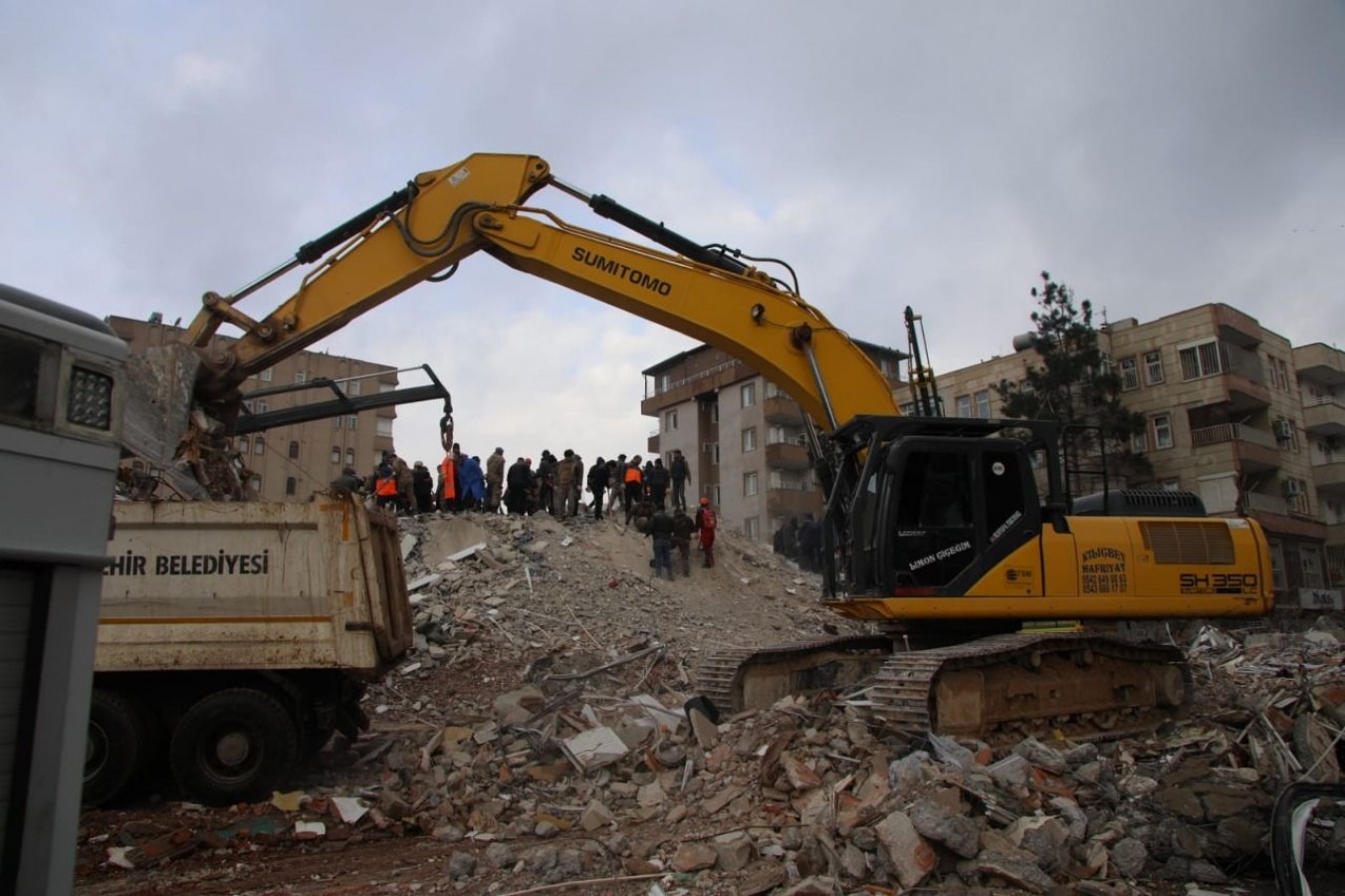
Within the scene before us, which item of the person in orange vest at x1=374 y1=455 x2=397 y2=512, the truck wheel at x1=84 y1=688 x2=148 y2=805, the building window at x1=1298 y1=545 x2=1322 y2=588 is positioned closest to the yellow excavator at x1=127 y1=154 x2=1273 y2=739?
the truck wheel at x1=84 y1=688 x2=148 y2=805

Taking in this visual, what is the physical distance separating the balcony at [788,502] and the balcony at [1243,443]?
1739 centimetres

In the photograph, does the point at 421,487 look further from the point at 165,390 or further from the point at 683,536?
the point at 165,390

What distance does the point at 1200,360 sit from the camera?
117 feet

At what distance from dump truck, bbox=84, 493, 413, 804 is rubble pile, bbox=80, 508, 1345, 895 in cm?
44

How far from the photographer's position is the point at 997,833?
537cm

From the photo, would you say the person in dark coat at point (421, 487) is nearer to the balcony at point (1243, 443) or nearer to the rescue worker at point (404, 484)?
the rescue worker at point (404, 484)

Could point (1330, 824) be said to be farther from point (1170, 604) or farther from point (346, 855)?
point (346, 855)

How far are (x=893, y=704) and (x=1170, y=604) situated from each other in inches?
119

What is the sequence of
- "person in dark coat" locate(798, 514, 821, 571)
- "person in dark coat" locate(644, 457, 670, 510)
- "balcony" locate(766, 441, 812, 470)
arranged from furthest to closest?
"balcony" locate(766, 441, 812, 470) < "person in dark coat" locate(798, 514, 821, 571) < "person in dark coat" locate(644, 457, 670, 510)

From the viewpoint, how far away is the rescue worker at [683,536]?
1797cm

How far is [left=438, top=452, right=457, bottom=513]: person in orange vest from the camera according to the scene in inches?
730

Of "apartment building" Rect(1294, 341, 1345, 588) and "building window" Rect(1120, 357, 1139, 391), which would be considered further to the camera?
"apartment building" Rect(1294, 341, 1345, 588)

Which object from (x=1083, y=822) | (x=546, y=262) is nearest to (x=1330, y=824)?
(x=1083, y=822)

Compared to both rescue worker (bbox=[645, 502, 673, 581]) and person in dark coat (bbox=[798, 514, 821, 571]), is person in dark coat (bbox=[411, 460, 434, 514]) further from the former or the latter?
person in dark coat (bbox=[798, 514, 821, 571])
